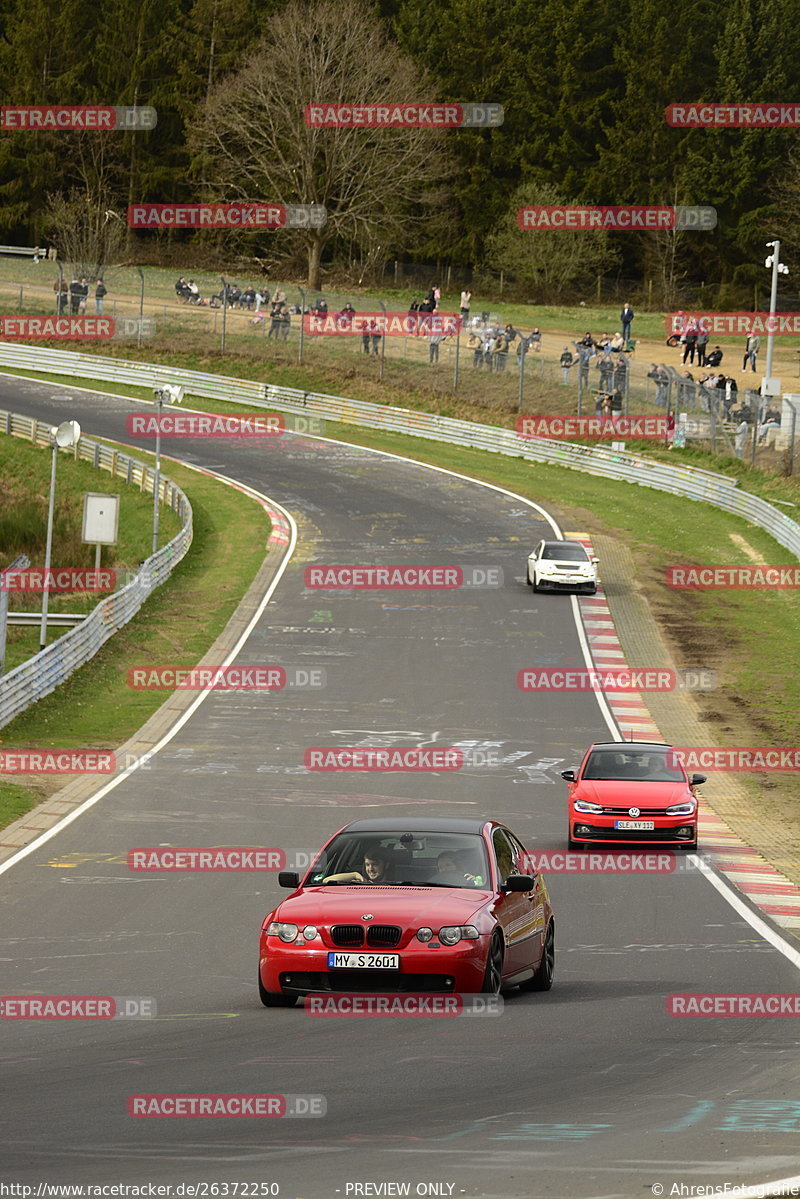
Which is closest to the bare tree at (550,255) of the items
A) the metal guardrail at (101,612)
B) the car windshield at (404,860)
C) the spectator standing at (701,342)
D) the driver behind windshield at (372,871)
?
the spectator standing at (701,342)

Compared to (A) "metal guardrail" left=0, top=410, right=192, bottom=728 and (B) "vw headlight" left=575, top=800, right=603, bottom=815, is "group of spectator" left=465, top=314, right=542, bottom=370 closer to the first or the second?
(A) "metal guardrail" left=0, top=410, right=192, bottom=728

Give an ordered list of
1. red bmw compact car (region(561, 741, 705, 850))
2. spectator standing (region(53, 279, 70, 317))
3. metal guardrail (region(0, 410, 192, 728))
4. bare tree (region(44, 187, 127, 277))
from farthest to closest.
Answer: bare tree (region(44, 187, 127, 277)) < spectator standing (region(53, 279, 70, 317)) < metal guardrail (region(0, 410, 192, 728)) < red bmw compact car (region(561, 741, 705, 850))

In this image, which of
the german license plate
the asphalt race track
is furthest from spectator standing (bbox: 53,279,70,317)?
the german license plate

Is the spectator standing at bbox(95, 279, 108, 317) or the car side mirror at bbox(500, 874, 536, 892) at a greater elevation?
the spectator standing at bbox(95, 279, 108, 317)

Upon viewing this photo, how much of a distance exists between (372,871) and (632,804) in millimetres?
9354

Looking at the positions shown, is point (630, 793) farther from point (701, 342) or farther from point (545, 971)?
point (701, 342)

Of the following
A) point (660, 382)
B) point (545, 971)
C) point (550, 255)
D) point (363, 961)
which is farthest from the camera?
point (550, 255)

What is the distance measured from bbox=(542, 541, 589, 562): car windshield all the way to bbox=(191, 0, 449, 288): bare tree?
53.7m

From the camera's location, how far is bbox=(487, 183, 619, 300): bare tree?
9969 centimetres

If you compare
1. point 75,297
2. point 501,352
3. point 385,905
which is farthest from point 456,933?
point 75,297

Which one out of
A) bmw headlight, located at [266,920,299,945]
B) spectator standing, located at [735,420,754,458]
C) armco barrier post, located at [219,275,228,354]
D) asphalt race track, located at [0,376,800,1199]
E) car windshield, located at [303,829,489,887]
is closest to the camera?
asphalt race track, located at [0,376,800,1199]

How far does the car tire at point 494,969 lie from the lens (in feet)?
36.2

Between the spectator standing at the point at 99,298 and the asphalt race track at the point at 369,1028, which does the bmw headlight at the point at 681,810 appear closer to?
the asphalt race track at the point at 369,1028

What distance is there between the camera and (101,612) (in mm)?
37188
